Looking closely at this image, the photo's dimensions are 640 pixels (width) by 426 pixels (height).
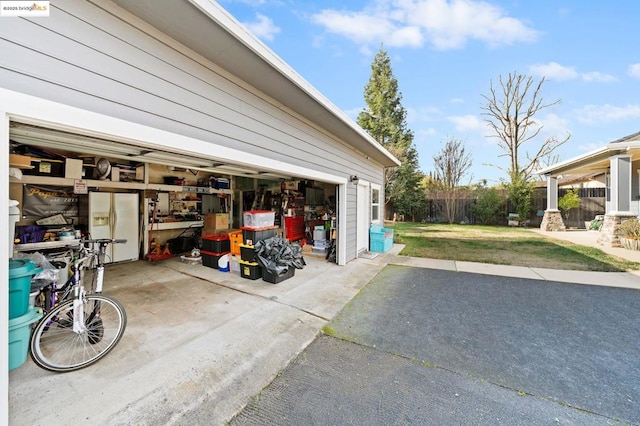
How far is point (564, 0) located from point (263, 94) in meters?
8.15

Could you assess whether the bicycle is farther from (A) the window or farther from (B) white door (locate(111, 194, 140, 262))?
(A) the window

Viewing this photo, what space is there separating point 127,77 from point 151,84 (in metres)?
0.18

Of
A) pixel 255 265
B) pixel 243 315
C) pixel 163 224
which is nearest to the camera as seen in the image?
pixel 243 315

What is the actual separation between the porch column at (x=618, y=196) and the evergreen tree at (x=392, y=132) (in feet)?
31.6

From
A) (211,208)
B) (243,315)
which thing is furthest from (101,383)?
(211,208)

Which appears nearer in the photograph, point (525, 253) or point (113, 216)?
point (113, 216)

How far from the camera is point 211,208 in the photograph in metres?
7.74

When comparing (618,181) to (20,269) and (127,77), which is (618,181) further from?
Result: (20,269)

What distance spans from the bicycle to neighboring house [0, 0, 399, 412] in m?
1.07

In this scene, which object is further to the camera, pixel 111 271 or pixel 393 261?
pixel 393 261

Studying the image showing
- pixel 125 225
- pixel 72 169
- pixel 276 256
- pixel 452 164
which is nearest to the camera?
pixel 276 256

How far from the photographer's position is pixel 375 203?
8.82 meters

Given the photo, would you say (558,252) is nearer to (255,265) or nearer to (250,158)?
(255,265)

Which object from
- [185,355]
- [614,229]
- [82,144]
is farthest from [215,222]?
[614,229]
